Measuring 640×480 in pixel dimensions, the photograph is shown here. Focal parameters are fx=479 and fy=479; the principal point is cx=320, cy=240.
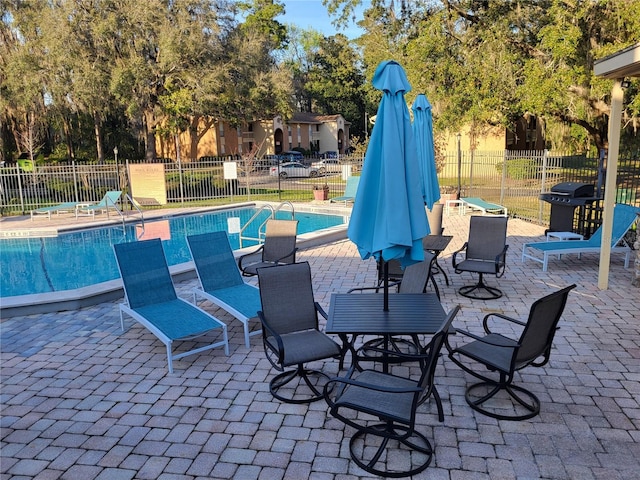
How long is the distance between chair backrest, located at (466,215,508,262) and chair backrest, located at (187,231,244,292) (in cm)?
357

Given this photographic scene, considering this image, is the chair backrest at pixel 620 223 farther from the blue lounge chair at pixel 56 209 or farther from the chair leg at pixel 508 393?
the blue lounge chair at pixel 56 209

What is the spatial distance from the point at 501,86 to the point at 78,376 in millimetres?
16009

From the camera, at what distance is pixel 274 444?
11.1ft

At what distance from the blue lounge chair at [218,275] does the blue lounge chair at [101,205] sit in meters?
9.04

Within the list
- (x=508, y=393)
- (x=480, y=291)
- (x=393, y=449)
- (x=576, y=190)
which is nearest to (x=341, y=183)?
(x=576, y=190)

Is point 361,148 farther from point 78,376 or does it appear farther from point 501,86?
point 78,376

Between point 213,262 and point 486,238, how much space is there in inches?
159

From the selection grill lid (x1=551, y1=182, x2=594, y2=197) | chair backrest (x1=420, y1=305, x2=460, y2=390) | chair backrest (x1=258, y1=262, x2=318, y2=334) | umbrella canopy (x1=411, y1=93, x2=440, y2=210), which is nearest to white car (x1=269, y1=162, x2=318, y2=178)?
grill lid (x1=551, y1=182, x2=594, y2=197)

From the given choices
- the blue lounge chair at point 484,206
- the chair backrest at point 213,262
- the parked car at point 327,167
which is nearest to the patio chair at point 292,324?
the chair backrest at point 213,262

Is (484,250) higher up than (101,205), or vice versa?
(101,205)

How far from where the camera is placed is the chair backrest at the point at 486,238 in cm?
713

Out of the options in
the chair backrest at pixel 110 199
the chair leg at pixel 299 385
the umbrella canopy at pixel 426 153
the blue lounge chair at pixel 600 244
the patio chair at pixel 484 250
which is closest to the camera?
the chair leg at pixel 299 385

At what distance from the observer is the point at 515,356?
3523 millimetres

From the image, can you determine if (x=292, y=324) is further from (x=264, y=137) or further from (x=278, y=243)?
(x=264, y=137)
